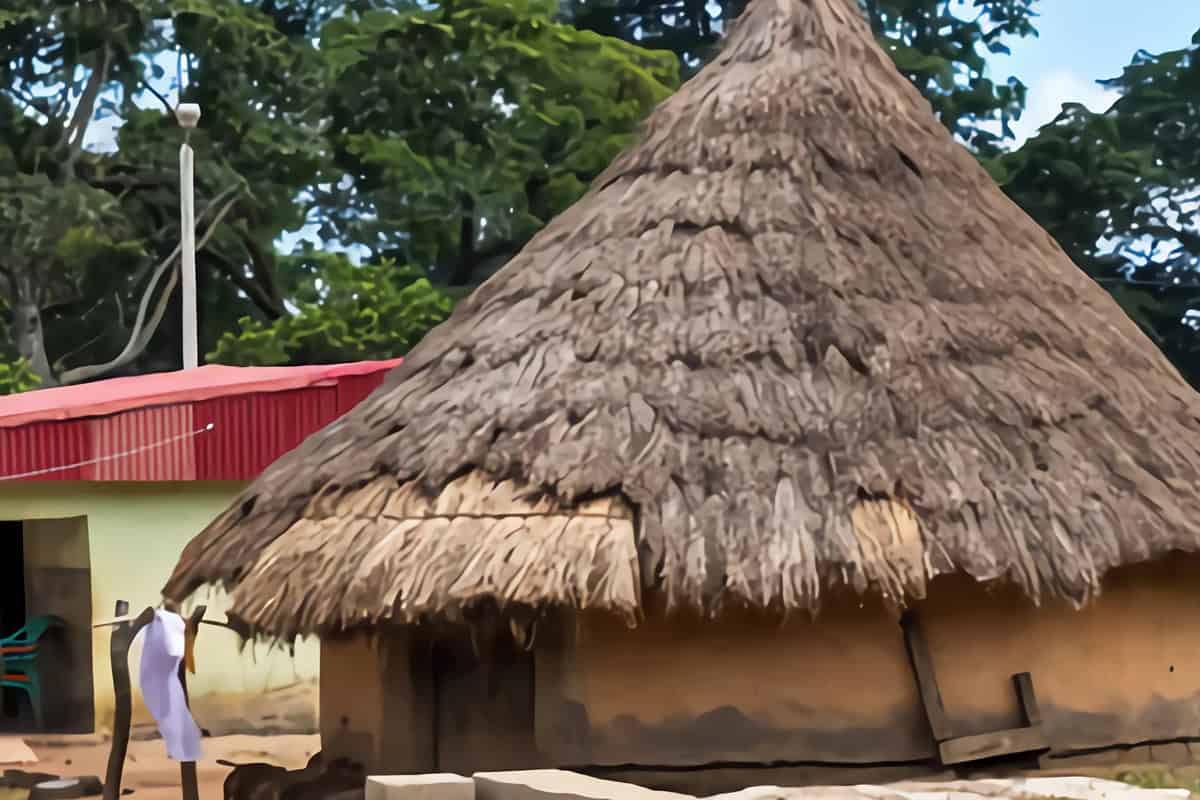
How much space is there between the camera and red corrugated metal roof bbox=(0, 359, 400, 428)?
14047 mm

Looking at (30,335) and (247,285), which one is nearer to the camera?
(30,335)

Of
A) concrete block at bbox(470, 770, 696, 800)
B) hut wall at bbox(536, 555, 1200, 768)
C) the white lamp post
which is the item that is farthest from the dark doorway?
concrete block at bbox(470, 770, 696, 800)

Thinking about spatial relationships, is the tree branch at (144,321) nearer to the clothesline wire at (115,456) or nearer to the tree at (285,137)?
the tree at (285,137)

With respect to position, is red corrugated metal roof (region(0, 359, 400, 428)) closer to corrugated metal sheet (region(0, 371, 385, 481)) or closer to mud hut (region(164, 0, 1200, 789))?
corrugated metal sheet (region(0, 371, 385, 481))

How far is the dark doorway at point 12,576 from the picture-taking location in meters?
17.4

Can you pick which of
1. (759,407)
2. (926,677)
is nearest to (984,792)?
(926,677)

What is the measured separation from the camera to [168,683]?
930 centimetres

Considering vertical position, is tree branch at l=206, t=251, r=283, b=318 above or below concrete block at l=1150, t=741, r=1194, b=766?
above

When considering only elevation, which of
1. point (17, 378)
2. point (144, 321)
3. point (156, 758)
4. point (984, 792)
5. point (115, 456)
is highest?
point (144, 321)

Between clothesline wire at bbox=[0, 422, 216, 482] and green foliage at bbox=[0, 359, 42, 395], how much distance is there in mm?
9590

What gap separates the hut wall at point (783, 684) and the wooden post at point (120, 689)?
2433mm

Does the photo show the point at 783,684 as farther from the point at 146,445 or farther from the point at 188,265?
the point at 188,265

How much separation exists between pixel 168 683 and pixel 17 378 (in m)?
15.4

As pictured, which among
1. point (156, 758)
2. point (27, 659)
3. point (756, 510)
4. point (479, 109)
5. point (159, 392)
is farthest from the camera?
point (479, 109)
